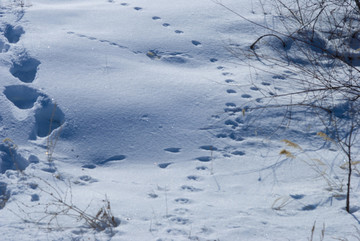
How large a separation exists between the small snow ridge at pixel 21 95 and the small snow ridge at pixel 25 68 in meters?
0.19

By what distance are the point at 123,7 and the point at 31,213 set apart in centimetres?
382

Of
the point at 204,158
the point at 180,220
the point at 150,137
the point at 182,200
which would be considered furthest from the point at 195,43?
the point at 180,220

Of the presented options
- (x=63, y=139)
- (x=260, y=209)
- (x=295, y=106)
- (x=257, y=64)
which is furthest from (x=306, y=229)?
(x=257, y=64)

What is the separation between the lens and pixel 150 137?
3.76 metres

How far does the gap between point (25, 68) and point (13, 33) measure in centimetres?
88

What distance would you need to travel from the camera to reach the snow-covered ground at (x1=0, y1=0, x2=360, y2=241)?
9.02ft

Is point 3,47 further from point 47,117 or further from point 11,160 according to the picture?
point 11,160

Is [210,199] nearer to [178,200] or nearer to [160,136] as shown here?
[178,200]

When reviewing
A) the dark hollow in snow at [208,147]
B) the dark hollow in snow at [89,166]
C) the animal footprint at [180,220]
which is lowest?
the dark hollow in snow at [89,166]

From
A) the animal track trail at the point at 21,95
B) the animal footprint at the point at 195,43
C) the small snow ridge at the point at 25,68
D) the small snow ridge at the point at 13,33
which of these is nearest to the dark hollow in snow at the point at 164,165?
the animal track trail at the point at 21,95

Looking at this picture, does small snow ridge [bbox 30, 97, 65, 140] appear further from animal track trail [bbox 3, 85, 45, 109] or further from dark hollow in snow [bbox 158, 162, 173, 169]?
dark hollow in snow [bbox 158, 162, 173, 169]

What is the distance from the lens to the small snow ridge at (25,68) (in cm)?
440

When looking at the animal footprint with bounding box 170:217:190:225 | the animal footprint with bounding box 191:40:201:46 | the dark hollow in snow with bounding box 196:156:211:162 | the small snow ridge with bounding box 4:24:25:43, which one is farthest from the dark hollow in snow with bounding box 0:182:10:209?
the animal footprint with bounding box 191:40:201:46

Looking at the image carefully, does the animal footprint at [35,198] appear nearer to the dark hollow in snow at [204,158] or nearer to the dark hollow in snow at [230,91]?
the dark hollow in snow at [204,158]
